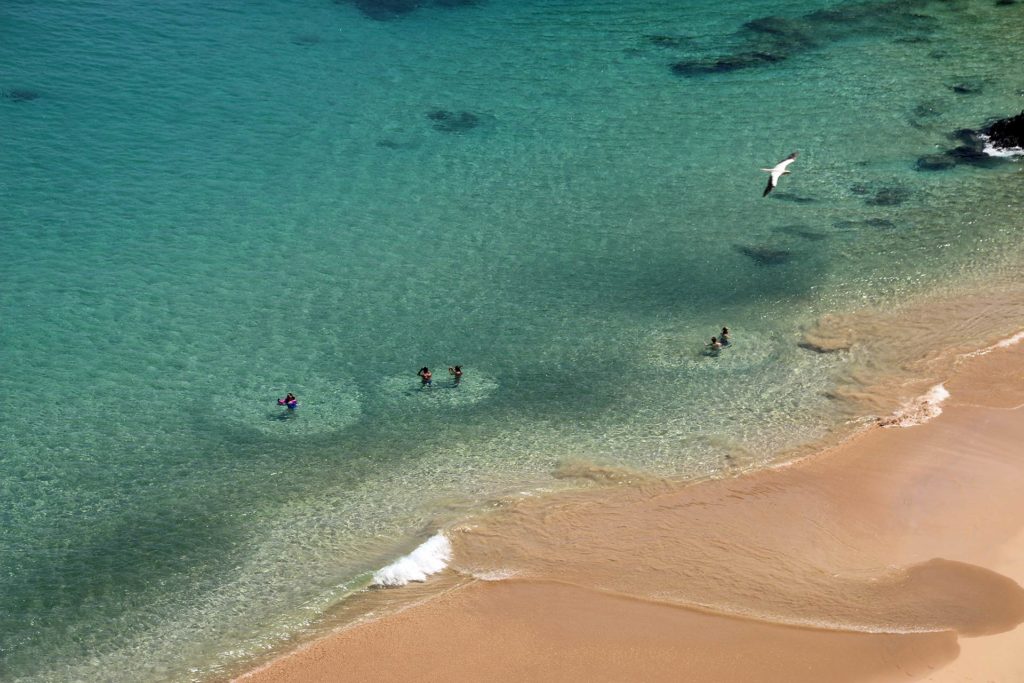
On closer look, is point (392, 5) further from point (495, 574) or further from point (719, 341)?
point (495, 574)

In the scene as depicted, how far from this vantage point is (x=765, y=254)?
115 ft

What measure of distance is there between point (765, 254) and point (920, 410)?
9.19 metres

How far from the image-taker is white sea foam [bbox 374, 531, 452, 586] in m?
23.0

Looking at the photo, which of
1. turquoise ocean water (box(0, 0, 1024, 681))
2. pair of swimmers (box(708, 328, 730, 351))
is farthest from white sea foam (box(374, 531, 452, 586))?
pair of swimmers (box(708, 328, 730, 351))

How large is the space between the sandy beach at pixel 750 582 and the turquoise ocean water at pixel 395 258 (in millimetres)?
1483

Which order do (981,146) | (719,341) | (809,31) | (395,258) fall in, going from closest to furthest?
(719,341) → (395,258) → (981,146) → (809,31)

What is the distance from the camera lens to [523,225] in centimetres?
3725

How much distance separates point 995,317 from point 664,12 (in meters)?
27.1

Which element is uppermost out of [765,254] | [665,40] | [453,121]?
[665,40]

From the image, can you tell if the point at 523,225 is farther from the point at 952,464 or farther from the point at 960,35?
the point at 960,35

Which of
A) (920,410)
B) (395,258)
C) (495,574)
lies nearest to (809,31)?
(395,258)

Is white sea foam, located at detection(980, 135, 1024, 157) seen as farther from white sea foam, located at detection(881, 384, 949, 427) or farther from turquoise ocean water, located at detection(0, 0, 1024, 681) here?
white sea foam, located at detection(881, 384, 949, 427)

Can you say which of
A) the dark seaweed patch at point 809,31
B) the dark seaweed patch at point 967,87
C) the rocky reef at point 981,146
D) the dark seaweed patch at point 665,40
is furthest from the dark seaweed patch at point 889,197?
the dark seaweed patch at point 665,40

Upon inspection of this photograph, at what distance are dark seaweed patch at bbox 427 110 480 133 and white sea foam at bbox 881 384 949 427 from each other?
22082mm
